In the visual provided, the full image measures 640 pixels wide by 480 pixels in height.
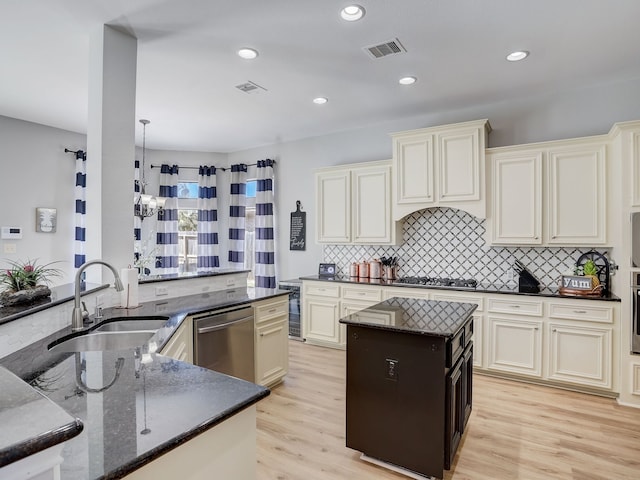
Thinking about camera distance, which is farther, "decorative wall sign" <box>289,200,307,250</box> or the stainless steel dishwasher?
"decorative wall sign" <box>289,200,307,250</box>

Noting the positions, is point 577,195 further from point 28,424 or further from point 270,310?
point 28,424

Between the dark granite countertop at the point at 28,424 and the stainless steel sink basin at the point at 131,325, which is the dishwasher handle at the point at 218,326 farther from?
the dark granite countertop at the point at 28,424

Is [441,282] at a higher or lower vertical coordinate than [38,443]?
lower

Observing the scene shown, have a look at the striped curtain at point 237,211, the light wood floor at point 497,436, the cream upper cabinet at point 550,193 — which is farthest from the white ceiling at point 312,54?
the light wood floor at point 497,436

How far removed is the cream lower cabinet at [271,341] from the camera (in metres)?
3.22


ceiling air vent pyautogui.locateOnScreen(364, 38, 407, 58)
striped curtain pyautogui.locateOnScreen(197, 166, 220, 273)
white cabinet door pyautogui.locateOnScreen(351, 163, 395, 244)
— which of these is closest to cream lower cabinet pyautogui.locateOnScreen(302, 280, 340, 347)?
white cabinet door pyautogui.locateOnScreen(351, 163, 395, 244)

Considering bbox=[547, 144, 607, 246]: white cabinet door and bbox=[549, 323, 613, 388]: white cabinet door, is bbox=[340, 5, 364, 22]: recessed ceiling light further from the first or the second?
bbox=[549, 323, 613, 388]: white cabinet door

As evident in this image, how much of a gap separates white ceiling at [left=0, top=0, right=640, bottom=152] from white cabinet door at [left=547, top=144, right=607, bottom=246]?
0.76 metres

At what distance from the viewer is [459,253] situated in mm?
4363

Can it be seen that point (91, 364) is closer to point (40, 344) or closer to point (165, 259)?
point (40, 344)

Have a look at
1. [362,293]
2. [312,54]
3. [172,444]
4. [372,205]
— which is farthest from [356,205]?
[172,444]

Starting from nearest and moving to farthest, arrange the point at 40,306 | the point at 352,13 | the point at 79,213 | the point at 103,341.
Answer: the point at 40,306
the point at 103,341
the point at 352,13
the point at 79,213

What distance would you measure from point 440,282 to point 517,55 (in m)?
2.39

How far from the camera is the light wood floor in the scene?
221 cm
